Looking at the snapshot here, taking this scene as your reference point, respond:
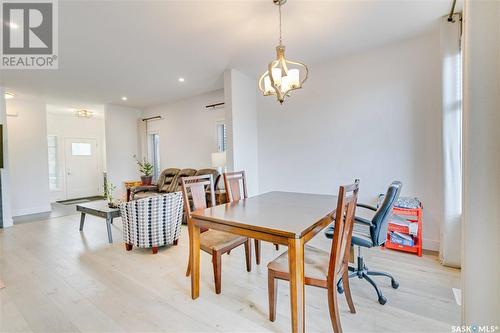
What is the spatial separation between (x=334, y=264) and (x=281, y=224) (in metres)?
0.39

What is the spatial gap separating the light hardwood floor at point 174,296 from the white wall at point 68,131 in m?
Answer: 4.97

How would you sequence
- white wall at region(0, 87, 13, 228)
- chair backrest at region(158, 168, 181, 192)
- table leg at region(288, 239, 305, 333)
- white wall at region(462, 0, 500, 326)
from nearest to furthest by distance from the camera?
white wall at region(462, 0, 500, 326) < table leg at region(288, 239, 305, 333) < white wall at region(0, 87, 13, 228) < chair backrest at region(158, 168, 181, 192)

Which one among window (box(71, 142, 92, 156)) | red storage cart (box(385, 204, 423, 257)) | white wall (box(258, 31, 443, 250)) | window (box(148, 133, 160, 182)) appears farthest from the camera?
window (box(71, 142, 92, 156))

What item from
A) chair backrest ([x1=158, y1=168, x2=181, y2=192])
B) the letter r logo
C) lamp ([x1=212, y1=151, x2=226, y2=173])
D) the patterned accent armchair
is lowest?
the patterned accent armchair

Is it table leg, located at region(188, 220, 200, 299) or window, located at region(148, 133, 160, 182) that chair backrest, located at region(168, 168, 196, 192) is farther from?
table leg, located at region(188, 220, 200, 299)

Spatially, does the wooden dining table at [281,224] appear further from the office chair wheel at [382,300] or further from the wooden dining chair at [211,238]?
the office chair wheel at [382,300]

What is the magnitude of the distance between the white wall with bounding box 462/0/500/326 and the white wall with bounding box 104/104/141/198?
678cm

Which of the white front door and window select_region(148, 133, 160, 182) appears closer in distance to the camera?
window select_region(148, 133, 160, 182)

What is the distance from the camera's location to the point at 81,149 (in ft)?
25.0

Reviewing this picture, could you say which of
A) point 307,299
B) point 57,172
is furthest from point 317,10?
point 57,172

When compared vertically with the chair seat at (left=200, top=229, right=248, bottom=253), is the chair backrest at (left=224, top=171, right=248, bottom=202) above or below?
above

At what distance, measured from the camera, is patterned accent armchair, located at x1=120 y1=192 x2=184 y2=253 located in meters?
2.92

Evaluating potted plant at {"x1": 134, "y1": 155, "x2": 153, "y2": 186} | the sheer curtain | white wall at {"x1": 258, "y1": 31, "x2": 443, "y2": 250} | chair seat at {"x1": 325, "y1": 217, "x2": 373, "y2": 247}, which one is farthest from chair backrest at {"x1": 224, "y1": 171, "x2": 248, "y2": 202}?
potted plant at {"x1": 134, "y1": 155, "x2": 153, "y2": 186}

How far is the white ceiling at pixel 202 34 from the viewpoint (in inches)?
91.1
